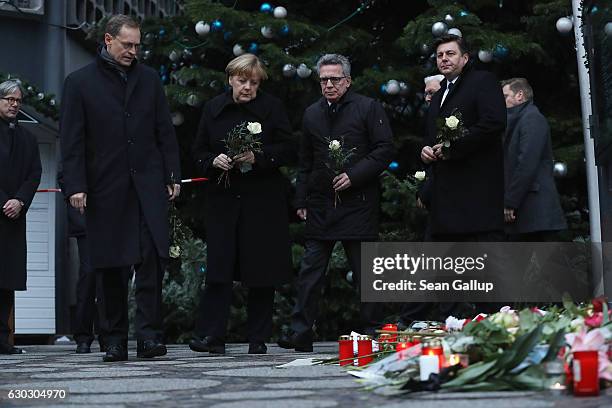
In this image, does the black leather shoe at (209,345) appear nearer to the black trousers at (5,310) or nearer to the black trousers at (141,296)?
the black trousers at (141,296)

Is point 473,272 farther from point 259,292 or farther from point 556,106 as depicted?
point 556,106

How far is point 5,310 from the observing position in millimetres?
9141

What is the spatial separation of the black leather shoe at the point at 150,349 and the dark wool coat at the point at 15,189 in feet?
7.58

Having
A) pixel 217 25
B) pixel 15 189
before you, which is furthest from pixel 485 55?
pixel 15 189

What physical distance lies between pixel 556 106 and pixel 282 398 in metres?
7.24

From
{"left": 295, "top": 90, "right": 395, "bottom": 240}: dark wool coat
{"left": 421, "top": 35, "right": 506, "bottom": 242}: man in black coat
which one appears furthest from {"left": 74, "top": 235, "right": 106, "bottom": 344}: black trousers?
{"left": 421, "top": 35, "right": 506, "bottom": 242}: man in black coat

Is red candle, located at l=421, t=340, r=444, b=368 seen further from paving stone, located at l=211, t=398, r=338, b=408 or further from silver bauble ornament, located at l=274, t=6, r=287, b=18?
silver bauble ornament, located at l=274, t=6, r=287, b=18

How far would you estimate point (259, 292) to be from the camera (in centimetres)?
793

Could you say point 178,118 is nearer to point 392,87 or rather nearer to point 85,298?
point 392,87

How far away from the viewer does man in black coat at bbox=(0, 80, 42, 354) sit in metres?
8.84

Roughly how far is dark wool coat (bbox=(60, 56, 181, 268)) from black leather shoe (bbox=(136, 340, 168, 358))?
48 cm

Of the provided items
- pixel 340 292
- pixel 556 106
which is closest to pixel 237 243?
pixel 340 292

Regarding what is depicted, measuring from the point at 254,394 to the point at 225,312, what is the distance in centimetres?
343

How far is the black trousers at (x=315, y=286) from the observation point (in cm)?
769
